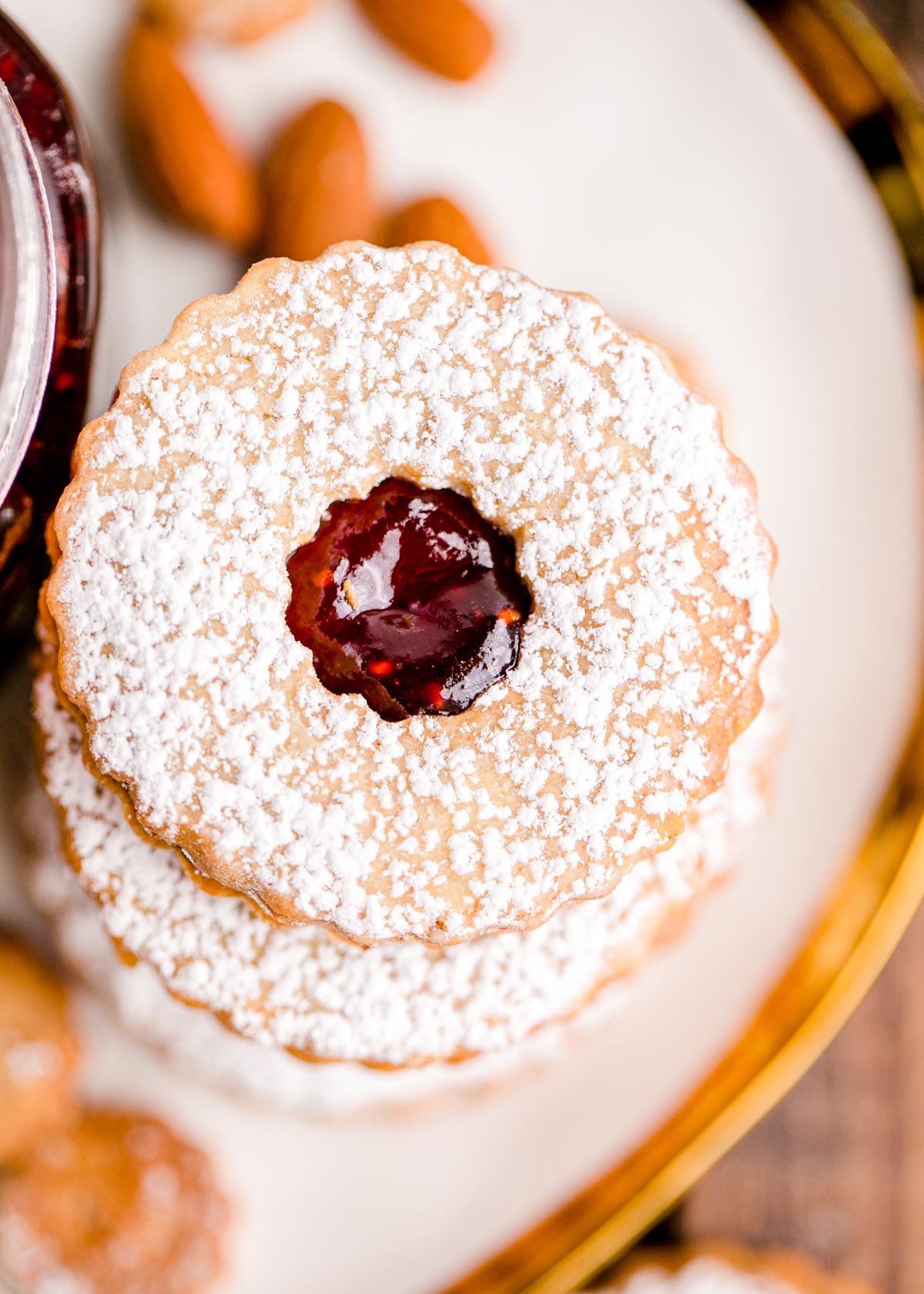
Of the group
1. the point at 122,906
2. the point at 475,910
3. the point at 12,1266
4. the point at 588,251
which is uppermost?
the point at 588,251

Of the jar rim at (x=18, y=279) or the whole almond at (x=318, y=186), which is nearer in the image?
the jar rim at (x=18, y=279)

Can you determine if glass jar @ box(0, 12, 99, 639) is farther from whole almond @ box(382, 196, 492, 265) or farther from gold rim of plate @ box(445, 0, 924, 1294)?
gold rim of plate @ box(445, 0, 924, 1294)

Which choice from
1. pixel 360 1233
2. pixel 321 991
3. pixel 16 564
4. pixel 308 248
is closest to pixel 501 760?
pixel 321 991

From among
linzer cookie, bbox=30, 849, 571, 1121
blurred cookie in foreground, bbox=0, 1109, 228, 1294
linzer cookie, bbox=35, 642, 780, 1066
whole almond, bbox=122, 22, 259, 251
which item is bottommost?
blurred cookie in foreground, bbox=0, 1109, 228, 1294

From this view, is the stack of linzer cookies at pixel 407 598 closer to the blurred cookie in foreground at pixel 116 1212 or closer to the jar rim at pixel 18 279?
the jar rim at pixel 18 279

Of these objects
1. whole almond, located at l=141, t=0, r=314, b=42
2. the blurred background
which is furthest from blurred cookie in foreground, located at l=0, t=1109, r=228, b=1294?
the blurred background

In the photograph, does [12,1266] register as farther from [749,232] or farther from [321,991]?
[749,232]

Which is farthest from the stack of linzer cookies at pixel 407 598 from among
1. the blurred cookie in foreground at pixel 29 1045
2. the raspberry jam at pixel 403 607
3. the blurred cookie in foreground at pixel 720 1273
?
the blurred cookie in foreground at pixel 720 1273
